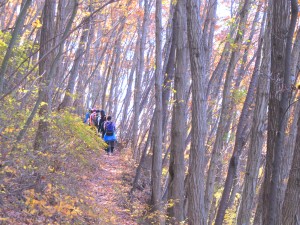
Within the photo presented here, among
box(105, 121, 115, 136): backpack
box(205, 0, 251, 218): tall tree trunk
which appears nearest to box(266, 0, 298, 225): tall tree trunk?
box(205, 0, 251, 218): tall tree trunk

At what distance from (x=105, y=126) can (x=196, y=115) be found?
913 centimetres

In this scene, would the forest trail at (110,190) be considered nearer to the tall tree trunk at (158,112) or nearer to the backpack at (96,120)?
the tall tree trunk at (158,112)

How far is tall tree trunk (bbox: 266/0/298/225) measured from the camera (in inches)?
182

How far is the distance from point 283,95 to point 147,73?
26832mm

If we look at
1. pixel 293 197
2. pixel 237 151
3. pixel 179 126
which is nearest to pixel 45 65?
pixel 179 126

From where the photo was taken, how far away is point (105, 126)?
16.1m

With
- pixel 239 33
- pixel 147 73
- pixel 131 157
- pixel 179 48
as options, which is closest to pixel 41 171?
pixel 179 48

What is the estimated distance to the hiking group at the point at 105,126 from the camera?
637 inches

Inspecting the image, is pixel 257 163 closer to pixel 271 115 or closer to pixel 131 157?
pixel 271 115

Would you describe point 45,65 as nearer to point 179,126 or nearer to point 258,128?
point 179,126

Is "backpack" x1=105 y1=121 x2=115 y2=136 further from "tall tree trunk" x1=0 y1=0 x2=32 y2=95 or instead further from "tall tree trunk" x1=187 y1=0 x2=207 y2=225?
"tall tree trunk" x1=0 y1=0 x2=32 y2=95

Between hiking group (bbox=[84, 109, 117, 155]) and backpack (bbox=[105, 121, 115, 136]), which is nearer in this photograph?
backpack (bbox=[105, 121, 115, 136])

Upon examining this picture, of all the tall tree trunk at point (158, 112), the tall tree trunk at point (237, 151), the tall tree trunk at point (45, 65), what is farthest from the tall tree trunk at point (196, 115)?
the tall tree trunk at point (158, 112)

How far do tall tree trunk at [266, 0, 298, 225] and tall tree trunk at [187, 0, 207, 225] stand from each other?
7.89ft
